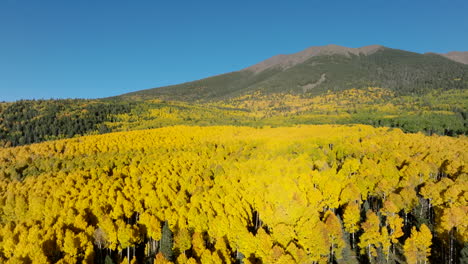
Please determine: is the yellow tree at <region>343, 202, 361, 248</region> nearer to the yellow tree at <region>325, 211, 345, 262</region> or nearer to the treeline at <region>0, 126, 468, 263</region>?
the treeline at <region>0, 126, 468, 263</region>

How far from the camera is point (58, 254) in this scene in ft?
158

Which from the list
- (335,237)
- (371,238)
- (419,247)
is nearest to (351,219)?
(371,238)

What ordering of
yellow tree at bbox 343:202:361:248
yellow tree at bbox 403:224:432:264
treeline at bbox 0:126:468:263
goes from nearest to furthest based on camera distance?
yellow tree at bbox 403:224:432:264 < treeline at bbox 0:126:468:263 < yellow tree at bbox 343:202:361:248

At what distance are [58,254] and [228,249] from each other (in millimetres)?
30010

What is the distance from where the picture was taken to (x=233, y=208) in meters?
59.3

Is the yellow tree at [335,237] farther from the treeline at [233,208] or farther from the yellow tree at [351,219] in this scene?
the yellow tree at [351,219]

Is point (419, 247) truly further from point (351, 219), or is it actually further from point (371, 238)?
point (351, 219)

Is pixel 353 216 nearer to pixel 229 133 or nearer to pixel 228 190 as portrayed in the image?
pixel 228 190

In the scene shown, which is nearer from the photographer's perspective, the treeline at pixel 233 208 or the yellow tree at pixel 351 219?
the treeline at pixel 233 208

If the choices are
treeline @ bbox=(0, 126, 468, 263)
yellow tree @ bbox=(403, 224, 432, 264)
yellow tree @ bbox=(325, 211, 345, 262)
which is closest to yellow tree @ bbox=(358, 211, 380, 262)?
treeline @ bbox=(0, 126, 468, 263)

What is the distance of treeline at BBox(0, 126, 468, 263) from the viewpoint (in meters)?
48.6

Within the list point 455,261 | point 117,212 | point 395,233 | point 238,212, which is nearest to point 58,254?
point 117,212

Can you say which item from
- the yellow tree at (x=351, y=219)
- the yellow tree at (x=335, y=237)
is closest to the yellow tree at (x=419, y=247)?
the yellow tree at (x=351, y=219)

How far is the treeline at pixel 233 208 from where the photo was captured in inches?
1914
